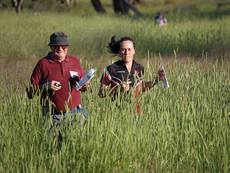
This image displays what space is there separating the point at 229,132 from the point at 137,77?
3.43 feet

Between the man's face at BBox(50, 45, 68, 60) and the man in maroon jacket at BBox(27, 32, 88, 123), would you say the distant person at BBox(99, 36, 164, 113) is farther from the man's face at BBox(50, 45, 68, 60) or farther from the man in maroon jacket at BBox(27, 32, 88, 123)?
the man's face at BBox(50, 45, 68, 60)

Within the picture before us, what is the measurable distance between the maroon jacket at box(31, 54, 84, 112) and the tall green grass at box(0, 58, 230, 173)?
15 centimetres

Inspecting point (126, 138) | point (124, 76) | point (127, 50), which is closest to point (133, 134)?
point (126, 138)

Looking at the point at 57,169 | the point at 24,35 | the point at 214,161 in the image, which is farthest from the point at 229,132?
the point at 24,35

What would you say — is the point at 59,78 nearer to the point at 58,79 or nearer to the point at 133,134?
the point at 58,79

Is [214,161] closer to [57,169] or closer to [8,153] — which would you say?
[57,169]

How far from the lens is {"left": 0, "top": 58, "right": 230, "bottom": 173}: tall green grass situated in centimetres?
557

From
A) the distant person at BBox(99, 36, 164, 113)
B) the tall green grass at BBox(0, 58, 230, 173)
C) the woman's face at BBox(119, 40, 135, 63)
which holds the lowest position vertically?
the tall green grass at BBox(0, 58, 230, 173)

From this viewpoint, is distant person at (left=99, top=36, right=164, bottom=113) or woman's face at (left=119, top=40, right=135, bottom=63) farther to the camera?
woman's face at (left=119, top=40, right=135, bottom=63)

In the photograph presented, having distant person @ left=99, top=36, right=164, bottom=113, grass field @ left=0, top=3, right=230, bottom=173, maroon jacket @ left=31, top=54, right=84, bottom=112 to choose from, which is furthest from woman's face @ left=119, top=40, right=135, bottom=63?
maroon jacket @ left=31, top=54, right=84, bottom=112

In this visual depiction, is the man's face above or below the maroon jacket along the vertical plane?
above

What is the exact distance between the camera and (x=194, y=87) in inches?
270

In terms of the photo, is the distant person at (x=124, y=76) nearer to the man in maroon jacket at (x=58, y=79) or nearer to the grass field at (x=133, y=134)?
the grass field at (x=133, y=134)

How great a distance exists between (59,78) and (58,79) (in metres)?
0.01
